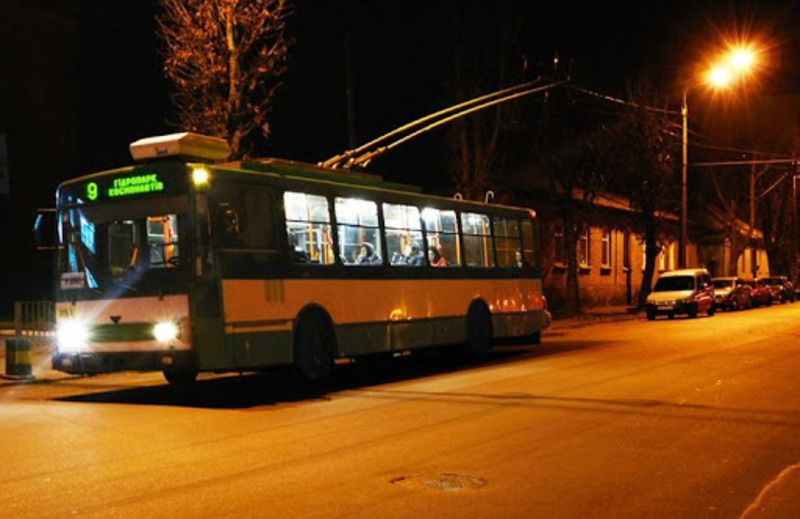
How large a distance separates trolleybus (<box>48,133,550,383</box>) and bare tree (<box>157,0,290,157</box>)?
6.83 m

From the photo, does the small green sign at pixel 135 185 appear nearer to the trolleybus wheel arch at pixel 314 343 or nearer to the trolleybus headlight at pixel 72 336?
the trolleybus headlight at pixel 72 336

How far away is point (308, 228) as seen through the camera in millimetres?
14898

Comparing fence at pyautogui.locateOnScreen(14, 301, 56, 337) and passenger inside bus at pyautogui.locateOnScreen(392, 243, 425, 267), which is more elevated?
passenger inside bus at pyautogui.locateOnScreen(392, 243, 425, 267)

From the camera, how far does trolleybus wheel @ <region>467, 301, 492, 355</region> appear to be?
63.9ft

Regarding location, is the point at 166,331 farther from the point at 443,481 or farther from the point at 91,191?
the point at 443,481

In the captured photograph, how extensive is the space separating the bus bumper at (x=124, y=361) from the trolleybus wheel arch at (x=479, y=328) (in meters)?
7.84

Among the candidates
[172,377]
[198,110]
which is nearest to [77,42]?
[198,110]

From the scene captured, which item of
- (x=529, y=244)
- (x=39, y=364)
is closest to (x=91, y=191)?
(x=39, y=364)

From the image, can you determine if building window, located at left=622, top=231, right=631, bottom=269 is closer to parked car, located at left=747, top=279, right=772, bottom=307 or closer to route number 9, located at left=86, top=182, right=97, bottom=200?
parked car, located at left=747, top=279, right=772, bottom=307

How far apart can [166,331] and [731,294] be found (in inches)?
1442

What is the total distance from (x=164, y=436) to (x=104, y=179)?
4772mm

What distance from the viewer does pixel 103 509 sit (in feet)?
23.2

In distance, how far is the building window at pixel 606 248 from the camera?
158 feet

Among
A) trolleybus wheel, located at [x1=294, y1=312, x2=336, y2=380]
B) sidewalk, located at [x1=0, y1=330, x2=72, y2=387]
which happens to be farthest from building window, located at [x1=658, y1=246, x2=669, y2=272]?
trolleybus wheel, located at [x1=294, y1=312, x2=336, y2=380]
